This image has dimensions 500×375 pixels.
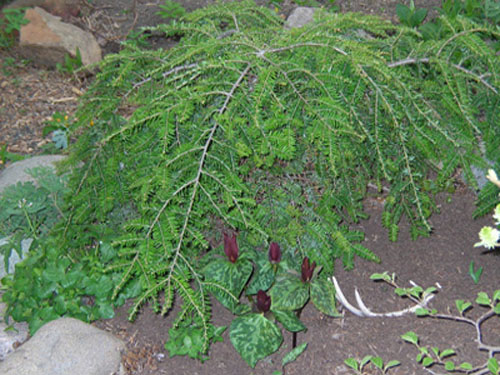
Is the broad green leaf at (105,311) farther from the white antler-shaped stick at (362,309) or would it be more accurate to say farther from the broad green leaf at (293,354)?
the white antler-shaped stick at (362,309)

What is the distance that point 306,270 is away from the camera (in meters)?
2.56

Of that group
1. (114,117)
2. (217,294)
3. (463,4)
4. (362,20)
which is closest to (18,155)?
(114,117)

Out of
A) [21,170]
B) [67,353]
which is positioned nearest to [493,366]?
[67,353]

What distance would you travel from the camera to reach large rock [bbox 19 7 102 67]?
5.20 meters

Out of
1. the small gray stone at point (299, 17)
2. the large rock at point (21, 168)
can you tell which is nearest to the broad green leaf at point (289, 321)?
the large rock at point (21, 168)

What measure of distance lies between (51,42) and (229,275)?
3.61 meters

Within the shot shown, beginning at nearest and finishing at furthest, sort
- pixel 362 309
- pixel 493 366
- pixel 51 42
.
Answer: pixel 493 366 → pixel 362 309 → pixel 51 42

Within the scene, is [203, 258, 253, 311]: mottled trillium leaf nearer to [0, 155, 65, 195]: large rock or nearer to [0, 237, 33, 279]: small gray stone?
[0, 237, 33, 279]: small gray stone

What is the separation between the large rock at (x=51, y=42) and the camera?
5199mm

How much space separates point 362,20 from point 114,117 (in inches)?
46.3

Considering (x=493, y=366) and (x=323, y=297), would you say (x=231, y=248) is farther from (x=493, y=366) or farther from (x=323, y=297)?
(x=493, y=366)

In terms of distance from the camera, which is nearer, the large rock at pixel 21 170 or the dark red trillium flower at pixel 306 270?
the dark red trillium flower at pixel 306 270

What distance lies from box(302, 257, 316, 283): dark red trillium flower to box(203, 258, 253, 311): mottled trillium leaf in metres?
0.25

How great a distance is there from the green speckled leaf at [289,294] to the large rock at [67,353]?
2.59ft
